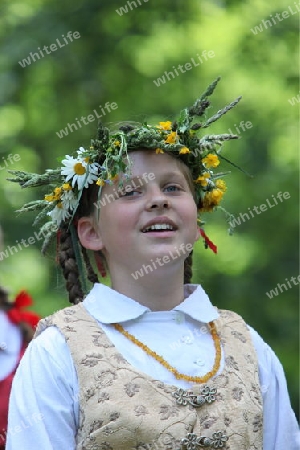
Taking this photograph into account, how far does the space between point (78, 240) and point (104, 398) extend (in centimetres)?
71

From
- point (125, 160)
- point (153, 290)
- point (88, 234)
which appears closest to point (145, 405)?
point (153, 290)

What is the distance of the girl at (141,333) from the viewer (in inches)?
101

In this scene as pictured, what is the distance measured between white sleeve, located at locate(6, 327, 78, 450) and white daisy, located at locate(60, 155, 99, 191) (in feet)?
1.90

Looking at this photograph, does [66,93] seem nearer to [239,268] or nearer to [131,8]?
[131,8]

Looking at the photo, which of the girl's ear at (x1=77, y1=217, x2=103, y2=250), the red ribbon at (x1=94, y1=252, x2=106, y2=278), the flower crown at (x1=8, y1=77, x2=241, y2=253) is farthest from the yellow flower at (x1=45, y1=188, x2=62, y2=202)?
the red ribbon at (x1=94, y1=252, x2=106, y2=278)

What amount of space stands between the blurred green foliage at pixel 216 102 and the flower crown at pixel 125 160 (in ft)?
16.5

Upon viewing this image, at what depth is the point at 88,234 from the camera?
9.75 feet

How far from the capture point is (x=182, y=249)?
278 centimetres

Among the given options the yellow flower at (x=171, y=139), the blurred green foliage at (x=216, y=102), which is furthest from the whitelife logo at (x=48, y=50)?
the yellow flower at (x=171, y=139)

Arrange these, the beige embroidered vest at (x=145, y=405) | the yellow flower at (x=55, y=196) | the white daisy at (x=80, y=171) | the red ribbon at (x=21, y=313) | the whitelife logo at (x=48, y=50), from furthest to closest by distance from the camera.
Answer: the whitelife logo at (x=48, y=50)
the red ribbon at (x=21, y=313)
the yellow flower at (x=55, y=196)
the white daisy at (x=80, y=171)
the beige embroidered vest at (x=145, y=405)

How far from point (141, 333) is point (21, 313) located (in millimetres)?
1307

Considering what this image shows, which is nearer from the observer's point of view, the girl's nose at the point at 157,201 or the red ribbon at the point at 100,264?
the girl's nose at the point at 157,201

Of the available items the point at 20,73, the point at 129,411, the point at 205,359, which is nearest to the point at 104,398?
the point at 129,411

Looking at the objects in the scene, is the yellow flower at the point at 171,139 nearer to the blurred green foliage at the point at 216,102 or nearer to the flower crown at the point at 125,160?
the flower crown at the point at 125,160
